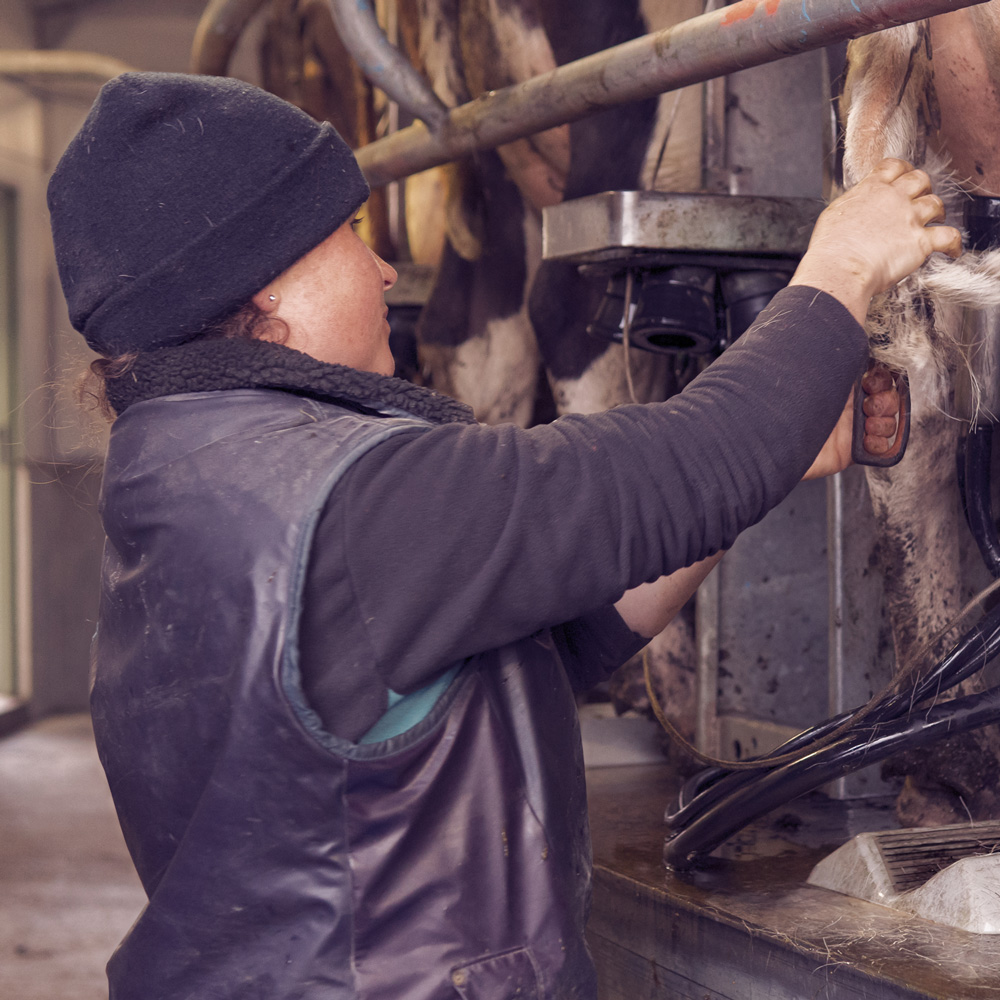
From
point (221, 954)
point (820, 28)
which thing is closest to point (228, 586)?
point (221, 954)

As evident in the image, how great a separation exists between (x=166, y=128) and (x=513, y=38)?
1.42m

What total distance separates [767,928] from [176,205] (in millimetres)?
893

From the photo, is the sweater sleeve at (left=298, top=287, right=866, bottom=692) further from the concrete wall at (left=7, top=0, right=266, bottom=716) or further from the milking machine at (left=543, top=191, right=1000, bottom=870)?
the concrete wall at (left=7, top=0, right=266, bottom=716)

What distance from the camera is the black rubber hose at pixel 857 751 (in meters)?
1.24

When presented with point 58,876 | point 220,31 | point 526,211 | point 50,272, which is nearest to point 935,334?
point 526,211

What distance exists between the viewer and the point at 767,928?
3.96 feet

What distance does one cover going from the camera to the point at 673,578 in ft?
3.88

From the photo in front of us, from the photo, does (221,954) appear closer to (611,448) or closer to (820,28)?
(611,448)

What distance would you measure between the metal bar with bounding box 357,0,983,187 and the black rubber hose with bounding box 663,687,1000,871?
681 millimetres

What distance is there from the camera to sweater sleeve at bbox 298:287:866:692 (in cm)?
85

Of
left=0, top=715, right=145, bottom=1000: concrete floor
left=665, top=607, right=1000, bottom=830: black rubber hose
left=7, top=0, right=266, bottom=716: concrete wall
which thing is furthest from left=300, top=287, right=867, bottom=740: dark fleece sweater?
left=7, top=0, right=266, bottom=716: concrete wall

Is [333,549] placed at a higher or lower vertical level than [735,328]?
lower

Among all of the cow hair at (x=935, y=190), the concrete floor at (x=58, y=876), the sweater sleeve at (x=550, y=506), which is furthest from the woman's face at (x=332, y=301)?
the concrete floor at (x=58, y=876)

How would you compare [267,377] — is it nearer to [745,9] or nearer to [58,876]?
[745,9]
